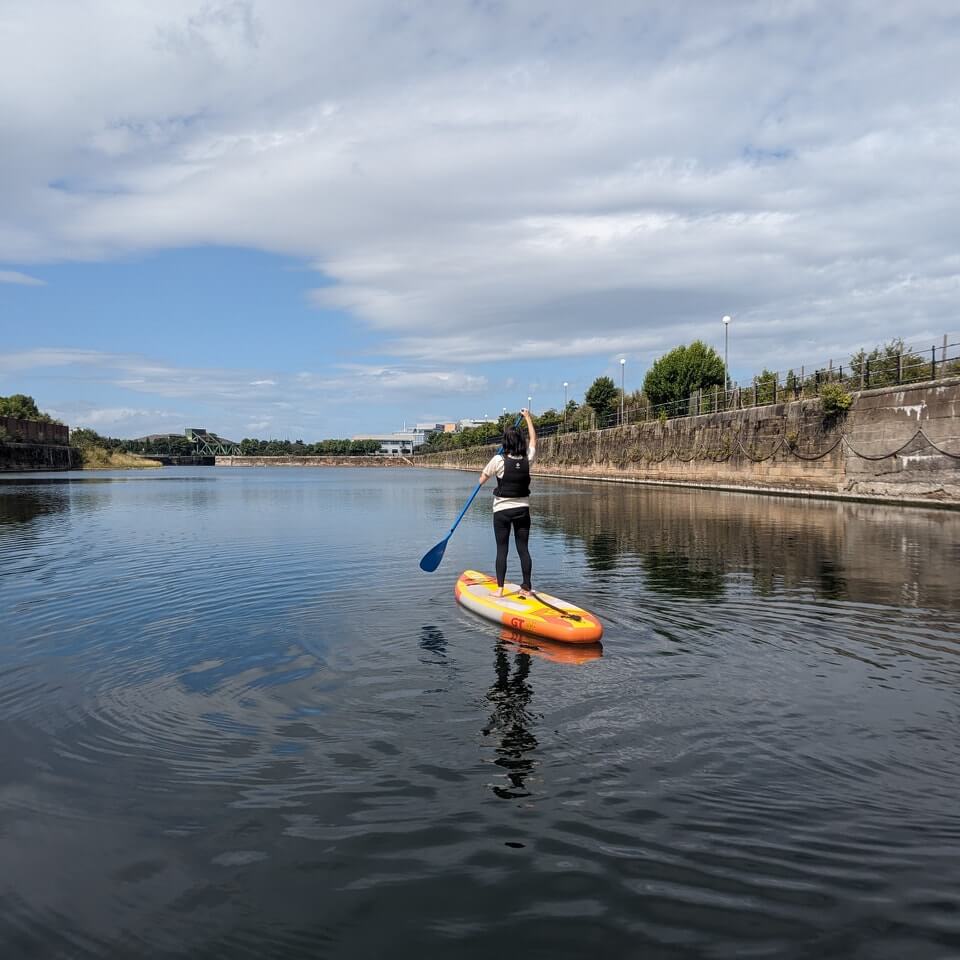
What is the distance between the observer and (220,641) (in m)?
9.12

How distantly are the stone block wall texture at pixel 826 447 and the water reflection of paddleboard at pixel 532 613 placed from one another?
70.8 feet

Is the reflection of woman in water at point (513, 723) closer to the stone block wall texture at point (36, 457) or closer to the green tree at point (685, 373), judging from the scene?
the green tree at point (685, 373)

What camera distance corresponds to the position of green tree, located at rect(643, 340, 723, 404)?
68.5 meters

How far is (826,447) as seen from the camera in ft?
106

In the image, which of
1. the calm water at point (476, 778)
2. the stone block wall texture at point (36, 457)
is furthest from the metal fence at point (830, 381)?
the stone block wall texture at point (36, 457)

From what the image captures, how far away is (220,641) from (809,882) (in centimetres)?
722

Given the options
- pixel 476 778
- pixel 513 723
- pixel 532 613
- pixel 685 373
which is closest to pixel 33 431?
pixel 685 373

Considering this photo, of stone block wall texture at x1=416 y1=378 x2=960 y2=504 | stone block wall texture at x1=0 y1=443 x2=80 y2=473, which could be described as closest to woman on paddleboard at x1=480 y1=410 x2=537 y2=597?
stone block wall texture at x1=416 y1=378 x2=960 y2=504

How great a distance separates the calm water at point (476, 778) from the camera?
363 centimetres

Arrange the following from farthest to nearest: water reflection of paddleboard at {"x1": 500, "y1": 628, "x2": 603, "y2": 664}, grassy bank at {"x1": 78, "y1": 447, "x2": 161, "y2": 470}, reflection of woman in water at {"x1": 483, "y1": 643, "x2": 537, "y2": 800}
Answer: grassy bank at {"x1": 78, "y1": 447, "x2": 161, "y2": 470} < water reflection of paddleboard at {"x1": 500, "y1": 628, "x2": 603, "y2": 664} < reflection of woman in water at {"x1": 483, "y1": 643, "x2": 537, "y2": 800}

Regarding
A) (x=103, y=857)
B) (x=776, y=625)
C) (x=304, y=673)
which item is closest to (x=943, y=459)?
(x=776, y=625)

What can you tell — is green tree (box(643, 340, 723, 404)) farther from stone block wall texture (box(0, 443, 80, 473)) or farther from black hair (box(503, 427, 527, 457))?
stone block wall texture (box(0, 443, 80, 473))

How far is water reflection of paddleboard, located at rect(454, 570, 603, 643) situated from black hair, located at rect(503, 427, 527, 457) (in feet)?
6.56

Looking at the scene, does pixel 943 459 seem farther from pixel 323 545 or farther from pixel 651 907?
pixel 651 907
